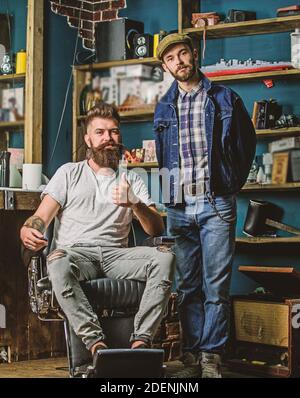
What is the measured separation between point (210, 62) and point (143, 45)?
42cm

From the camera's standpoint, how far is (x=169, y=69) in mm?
3938

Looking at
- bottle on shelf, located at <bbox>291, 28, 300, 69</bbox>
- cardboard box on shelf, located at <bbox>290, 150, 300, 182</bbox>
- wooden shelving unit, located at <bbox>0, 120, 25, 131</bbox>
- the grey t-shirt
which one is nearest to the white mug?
wooden shelving unit, located at <bbox>0, 120, 25, 131</bbox>

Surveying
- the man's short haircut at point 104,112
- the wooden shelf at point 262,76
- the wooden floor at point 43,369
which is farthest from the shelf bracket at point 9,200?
the wooden shelf at point 262,76

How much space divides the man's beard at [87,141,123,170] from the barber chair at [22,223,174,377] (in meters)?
0.43

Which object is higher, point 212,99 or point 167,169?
point 212,99

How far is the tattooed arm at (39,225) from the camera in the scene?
3.55m

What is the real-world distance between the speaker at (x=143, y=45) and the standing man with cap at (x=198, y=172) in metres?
1.06

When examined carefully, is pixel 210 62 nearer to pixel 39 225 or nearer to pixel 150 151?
pixel 150 151

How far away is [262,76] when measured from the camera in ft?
15.3

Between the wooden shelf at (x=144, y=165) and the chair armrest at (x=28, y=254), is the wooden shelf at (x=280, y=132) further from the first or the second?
the chair armrest at (x=28, y=254)

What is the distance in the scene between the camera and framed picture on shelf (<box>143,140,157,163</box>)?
5121 millimetres
